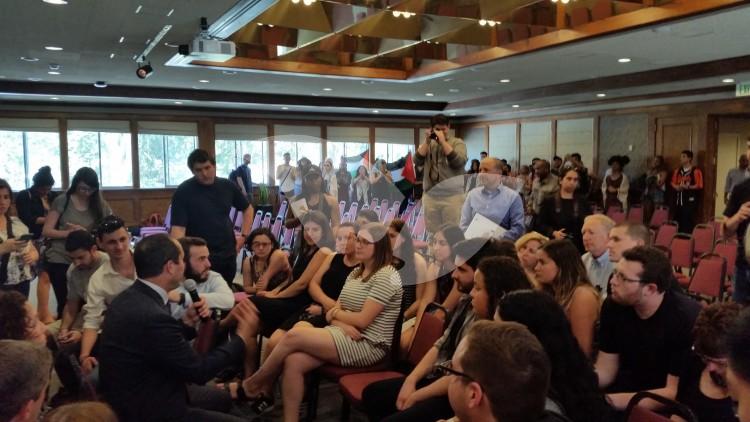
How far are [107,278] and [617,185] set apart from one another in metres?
9.81

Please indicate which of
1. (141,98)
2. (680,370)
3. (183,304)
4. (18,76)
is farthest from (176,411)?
(141,98)

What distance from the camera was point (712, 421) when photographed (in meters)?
1.81

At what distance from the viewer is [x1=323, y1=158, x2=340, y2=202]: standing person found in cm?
438

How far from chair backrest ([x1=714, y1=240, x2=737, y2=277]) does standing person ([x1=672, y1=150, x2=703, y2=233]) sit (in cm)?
567

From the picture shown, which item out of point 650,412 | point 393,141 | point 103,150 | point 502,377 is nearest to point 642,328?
point 650,412

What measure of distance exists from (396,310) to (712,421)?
148 cm

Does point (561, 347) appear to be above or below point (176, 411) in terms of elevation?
above

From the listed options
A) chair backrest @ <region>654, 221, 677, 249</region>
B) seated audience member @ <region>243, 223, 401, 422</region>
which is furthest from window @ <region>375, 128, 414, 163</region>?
seated audience member @ <region>243, 223, 401, 422</region>

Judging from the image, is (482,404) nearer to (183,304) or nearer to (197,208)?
(183,304)

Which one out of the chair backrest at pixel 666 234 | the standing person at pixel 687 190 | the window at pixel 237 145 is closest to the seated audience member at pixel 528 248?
the chair backrest at pixel 666 234

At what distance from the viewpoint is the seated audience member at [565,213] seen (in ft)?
14.1

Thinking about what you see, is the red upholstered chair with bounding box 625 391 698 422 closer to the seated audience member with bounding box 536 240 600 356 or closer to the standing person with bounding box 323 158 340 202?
the seated audience member with bounding box 536 240 600 356

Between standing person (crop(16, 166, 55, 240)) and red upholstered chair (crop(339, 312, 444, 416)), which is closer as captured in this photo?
red upholstered chair (crop(339, 312, 444, 416))

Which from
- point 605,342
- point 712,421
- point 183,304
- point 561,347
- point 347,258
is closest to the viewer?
point 561,347
